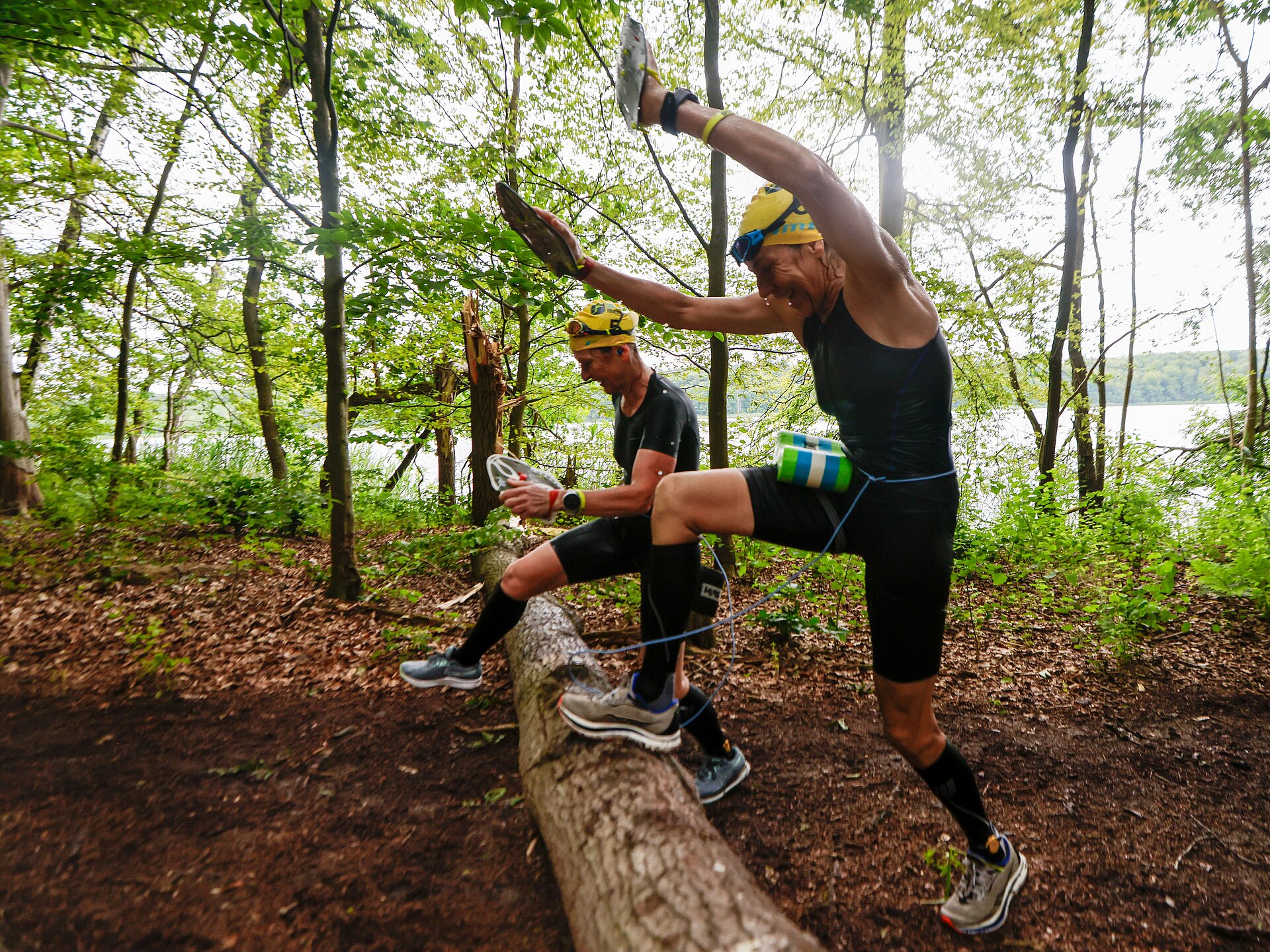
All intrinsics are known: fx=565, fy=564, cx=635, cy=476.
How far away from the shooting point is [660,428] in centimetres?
256

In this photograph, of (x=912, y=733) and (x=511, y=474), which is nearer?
(x=912, y=733)

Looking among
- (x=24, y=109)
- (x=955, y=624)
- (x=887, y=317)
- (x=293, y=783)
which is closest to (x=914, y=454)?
(x=887, y=317)

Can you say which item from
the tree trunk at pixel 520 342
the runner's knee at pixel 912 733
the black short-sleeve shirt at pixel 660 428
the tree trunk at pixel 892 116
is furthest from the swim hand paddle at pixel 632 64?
the tree trunk at pixel 892 116

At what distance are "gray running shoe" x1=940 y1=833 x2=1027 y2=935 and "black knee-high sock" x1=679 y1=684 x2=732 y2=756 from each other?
40.8 inches

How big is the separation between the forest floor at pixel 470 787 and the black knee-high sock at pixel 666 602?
2.66 ft

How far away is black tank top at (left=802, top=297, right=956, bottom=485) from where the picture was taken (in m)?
1.80

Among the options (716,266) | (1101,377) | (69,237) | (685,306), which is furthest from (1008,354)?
(69,237)

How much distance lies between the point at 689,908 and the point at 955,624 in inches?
182

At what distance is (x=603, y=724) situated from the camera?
2.24m

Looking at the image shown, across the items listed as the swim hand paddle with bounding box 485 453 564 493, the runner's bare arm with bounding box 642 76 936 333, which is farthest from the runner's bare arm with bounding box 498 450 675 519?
the runner's bare arm with bounding box 642 76 936 333

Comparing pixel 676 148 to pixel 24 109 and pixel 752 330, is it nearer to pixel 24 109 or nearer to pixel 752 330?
pixel 752 330

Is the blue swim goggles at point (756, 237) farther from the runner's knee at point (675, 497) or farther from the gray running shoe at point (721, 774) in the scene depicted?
the gray running shoe at point (721, 774)

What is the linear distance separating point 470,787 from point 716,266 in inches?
157

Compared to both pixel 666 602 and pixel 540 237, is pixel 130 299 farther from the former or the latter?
pixel 666 602
